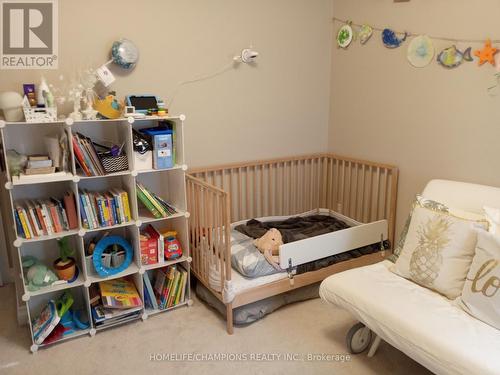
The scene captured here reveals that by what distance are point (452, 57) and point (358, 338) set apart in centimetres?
179

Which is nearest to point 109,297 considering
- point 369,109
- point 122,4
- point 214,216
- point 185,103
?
point 214,216

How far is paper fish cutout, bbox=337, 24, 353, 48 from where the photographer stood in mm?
3143

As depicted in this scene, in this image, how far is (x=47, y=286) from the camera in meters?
2.27

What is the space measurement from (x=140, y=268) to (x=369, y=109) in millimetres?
2066

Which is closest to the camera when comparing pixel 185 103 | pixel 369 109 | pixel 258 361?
Answer: pixel 258 361

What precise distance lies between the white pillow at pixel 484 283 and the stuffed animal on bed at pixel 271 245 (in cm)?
106

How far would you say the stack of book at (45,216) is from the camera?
7.05ft

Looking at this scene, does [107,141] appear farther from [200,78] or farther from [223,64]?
[223,64]

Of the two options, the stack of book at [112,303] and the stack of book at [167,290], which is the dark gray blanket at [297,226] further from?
the stack of book at [112,303]

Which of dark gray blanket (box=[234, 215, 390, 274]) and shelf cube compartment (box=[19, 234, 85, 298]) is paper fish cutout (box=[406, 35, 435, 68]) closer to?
dark gray blanket (box=[234, 215, 390, 274])

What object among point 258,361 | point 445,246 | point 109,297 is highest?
point 445,246

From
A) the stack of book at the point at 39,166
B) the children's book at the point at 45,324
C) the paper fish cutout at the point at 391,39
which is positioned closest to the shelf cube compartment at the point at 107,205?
the stack of book at the point at 39,166

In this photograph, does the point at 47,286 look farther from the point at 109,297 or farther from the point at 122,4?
the point at 122,4

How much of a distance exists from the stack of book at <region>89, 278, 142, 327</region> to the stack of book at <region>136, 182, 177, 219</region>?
20.4 inches
